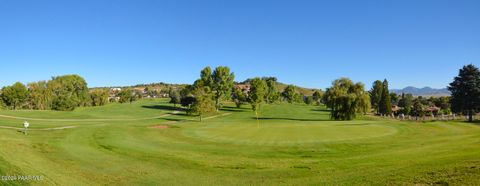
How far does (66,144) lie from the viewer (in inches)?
1041

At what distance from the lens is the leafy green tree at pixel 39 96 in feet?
364

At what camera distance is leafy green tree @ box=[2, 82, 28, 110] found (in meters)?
107

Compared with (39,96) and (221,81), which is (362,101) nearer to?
(221,81)

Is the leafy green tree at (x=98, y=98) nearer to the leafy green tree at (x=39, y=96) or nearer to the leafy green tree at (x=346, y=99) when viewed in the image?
the leafy green tree at (x=39, y=96)

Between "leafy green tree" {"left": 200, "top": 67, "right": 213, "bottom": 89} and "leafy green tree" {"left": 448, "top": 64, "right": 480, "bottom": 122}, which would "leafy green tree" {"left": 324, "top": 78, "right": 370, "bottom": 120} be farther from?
"leafy green tree" {"left": 200, "top": 67, "right": 213, "bottom": 89}

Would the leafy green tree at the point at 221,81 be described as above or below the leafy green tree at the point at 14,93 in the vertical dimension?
above

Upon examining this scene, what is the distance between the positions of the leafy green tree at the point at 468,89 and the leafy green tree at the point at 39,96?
109 m

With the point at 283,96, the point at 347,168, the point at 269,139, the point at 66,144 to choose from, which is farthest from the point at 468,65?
the point at 283,96

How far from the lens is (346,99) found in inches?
2559

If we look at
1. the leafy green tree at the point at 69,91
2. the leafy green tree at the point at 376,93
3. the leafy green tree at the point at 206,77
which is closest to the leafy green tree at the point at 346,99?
the leafy green tree at the point at 206,77

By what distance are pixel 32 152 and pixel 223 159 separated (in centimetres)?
1187

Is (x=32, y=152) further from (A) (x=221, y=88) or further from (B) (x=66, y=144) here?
(A) (x=221, y=88)

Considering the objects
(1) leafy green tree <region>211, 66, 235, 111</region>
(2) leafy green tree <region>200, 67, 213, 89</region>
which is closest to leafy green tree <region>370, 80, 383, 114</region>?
(1) leafy green tree <region>211, 66, 235, 111</region>

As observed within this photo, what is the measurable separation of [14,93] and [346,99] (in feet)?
315
